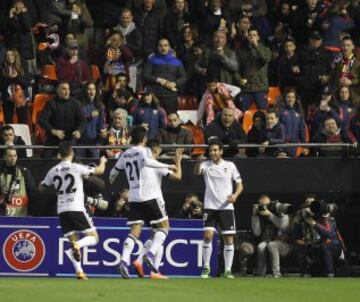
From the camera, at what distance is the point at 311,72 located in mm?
24484

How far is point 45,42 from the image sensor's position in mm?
25422

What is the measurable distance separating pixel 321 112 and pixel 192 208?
3.05 m

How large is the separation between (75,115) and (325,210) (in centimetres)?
439

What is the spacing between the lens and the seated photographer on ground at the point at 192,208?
2188 centimetres

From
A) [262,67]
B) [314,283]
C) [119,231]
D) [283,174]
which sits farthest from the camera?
[262,67]

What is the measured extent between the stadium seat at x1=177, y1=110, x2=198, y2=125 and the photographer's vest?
401cm

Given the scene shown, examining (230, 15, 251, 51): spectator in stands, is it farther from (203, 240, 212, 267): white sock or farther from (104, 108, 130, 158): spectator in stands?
(203, 240, 212, 267): white sock

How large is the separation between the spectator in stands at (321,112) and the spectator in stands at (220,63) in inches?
64.2

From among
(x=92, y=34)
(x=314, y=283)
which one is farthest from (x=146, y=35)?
(x=314, y=283)

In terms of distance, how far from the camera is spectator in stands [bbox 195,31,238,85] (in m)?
24.2

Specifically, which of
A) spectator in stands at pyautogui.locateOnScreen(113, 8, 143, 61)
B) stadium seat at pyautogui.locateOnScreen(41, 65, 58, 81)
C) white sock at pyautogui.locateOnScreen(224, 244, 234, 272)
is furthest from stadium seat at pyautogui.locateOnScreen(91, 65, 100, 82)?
white sock at pyautogui.locateOnScreen(224, 244, 234, 272)

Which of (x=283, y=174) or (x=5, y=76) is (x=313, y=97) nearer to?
(x=283, y=174)

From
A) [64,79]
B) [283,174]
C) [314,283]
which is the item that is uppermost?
[64,79]

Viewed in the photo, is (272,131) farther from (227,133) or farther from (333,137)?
(333,137)
